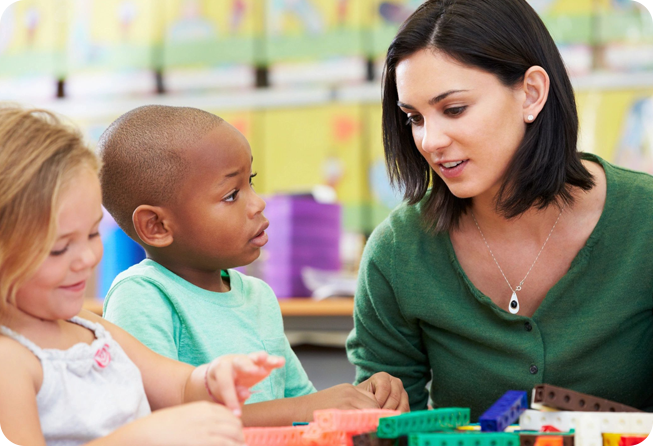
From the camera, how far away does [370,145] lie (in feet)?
10.5

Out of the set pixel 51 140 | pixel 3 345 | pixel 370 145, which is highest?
pixel 51 140

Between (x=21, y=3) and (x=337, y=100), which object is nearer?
(x=337, y=100)

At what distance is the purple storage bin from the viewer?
237 centimetres

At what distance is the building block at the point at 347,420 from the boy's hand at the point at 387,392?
0.28 m

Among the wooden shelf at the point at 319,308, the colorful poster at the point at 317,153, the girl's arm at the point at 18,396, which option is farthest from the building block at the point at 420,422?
the colorful poster at the point at 317,153

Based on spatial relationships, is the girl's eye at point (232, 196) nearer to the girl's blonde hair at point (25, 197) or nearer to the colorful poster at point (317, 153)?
the girl's blonde hair at point (25, 197)

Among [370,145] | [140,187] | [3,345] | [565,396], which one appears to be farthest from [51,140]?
[370,145]

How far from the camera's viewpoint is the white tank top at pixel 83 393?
695mm

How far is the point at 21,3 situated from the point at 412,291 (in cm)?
309

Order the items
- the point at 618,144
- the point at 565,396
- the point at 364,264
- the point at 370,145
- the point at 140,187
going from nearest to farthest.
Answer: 1. the point at 565,396
2. the point at 140,187
3. the point at 364,264
4. the point at 618,144
5. the point at 370,145

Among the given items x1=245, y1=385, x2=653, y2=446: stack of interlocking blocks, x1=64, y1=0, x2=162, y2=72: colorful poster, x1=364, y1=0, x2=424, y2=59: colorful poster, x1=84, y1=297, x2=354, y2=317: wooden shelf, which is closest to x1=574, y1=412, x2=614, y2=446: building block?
x1=245, y1=385, x2=653, y2=446: stack of interlocking blocks

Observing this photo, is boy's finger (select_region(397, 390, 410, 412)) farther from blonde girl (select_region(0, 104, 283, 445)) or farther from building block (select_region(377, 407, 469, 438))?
blonde girl (select_region(0, 104, 283, 445))

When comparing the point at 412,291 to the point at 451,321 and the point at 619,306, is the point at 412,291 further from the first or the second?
the point at 619,306

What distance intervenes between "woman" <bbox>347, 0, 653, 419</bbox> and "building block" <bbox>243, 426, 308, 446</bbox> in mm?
555
